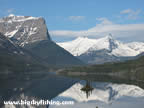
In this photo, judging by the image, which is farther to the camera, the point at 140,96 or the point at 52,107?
the point at 140,96

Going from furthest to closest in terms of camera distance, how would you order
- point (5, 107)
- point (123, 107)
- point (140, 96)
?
point (140, 96), point (123, 107), point (5, 107)

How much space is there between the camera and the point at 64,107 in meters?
128

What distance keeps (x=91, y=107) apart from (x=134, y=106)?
66.4 feet

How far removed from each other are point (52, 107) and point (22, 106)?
13486mm

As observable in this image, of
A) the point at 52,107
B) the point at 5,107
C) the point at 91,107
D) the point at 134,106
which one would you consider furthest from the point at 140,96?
the point at 5,107

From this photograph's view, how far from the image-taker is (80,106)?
445 ft

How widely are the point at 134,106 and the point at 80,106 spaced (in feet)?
80.2

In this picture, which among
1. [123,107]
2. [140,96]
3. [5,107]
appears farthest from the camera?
[140,96]

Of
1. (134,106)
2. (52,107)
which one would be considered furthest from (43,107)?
(134,106)

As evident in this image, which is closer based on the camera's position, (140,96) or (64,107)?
(64,107)

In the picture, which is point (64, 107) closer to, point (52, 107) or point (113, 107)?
point (52, 107)

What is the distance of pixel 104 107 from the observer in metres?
134

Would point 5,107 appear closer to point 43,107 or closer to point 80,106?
point 43,107

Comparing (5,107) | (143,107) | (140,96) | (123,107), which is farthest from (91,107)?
(140,96)
